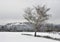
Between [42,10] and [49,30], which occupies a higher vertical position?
[42,10]

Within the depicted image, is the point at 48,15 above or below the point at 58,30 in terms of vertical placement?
above

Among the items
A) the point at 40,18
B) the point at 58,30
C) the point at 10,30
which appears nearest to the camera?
the point at 40,18

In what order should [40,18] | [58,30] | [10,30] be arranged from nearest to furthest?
[40,18]
[58,30]
[10,30]

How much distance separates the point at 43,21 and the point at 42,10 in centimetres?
278

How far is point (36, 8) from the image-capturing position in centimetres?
3972

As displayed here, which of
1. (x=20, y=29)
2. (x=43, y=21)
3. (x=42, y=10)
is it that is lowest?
(x=20, y=29)

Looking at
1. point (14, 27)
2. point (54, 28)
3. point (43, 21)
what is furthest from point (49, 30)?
point (14, 27)

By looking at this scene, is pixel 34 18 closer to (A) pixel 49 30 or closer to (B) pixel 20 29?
(A) pixel 49 30

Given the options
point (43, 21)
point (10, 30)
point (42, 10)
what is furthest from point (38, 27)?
point (10, 30)

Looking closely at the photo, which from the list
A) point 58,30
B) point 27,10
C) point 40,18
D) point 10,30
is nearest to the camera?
point 40,18

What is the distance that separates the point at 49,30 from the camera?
48.0m

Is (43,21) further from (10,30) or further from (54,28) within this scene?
(10,30)

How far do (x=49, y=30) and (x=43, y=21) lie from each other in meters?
10.1

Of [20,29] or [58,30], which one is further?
[20,29]
